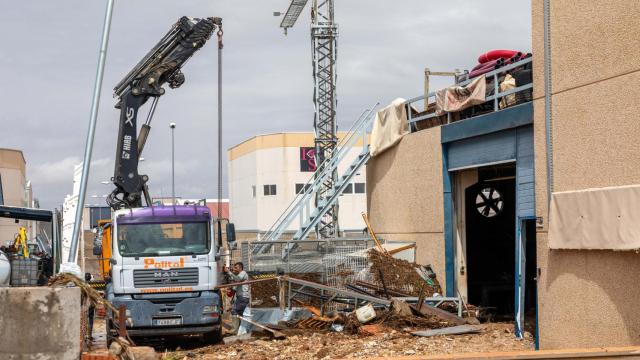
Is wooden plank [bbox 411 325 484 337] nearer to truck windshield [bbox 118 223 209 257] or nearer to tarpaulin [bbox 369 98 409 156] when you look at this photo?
truck windshield [bbox 118 223 209 257]

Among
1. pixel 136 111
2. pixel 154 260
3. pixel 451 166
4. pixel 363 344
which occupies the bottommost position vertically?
pixel 363 344

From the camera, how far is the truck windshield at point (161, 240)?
18.1 m

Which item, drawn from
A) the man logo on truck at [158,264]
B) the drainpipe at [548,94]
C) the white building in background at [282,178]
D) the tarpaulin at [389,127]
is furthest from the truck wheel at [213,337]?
the white building in background at [282,178]

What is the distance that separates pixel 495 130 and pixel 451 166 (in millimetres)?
2708

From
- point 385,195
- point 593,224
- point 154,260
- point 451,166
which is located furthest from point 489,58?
point 154,260

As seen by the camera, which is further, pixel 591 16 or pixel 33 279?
pixel 33 279

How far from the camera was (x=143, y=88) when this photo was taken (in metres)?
23.0

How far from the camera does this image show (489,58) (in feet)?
70.4

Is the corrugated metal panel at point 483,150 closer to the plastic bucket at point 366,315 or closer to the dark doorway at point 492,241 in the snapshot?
the dark doorway at point 492,241

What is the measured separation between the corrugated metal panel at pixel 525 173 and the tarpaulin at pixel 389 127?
6262 mm

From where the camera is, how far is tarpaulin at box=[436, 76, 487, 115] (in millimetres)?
19938

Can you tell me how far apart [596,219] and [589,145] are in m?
1.34

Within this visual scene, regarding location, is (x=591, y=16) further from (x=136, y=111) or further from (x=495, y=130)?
(x=136, y=111)

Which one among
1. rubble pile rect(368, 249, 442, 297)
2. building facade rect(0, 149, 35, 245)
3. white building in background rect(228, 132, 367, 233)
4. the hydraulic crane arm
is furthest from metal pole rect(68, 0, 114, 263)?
white building in background rect(228, 132, 367, 233)
